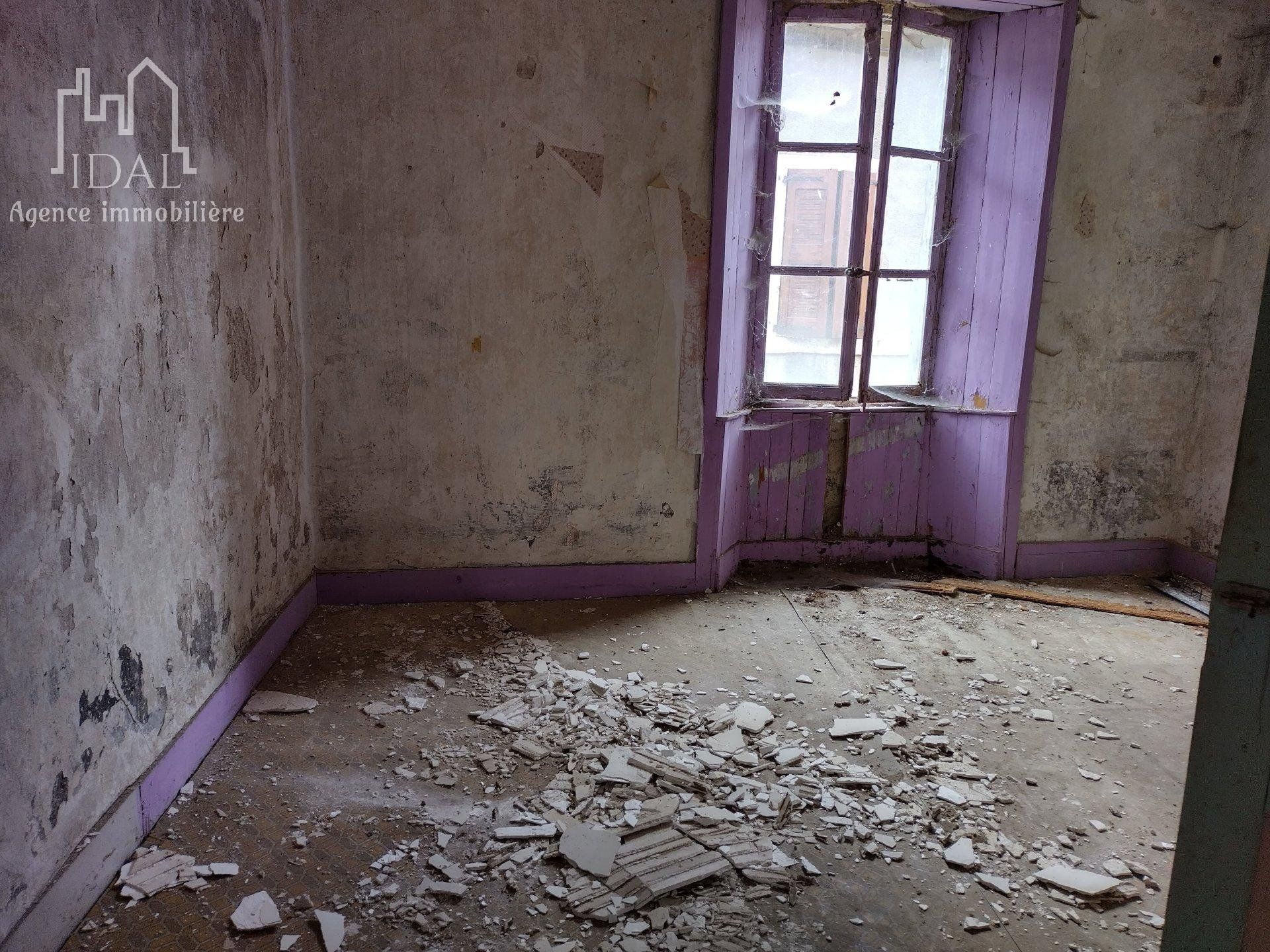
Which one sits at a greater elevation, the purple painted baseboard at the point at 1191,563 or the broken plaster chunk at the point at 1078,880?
the purple painted baseboard at the point at 1191,563

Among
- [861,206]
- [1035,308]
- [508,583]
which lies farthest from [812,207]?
[508,583]

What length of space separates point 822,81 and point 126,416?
122 inches

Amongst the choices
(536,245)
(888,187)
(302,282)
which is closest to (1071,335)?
(888,187)

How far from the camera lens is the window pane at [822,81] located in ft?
12.3

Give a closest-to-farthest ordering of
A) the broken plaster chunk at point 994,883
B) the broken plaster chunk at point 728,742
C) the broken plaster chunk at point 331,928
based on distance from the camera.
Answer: the broken plaster chunk at point 331,928
the broken plaster chunk at point 994,883
the broken plaster chunk at point 728,742

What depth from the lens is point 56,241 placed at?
1.78m

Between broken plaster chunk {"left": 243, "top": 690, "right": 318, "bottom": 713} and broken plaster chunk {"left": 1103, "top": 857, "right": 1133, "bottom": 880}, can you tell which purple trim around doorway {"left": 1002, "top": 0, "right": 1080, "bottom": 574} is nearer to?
broken plaster chunk {"left": 1103, "top": 857, "right": 1133, "bottom": 880}

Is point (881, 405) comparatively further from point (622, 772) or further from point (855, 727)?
point (622, 772)

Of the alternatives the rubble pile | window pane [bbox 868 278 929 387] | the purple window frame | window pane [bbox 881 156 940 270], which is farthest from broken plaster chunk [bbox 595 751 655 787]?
window pane [bbox 881 156 940 270]

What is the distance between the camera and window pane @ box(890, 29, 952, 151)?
3.84 m

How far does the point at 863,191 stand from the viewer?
12.7ft

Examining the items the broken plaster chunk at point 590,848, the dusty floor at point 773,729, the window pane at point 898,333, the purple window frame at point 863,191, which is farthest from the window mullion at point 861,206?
the broken plaster chunk at point 590,848

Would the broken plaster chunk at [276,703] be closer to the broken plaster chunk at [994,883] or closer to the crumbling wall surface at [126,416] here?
the crumbling wall surface at [126,416]
